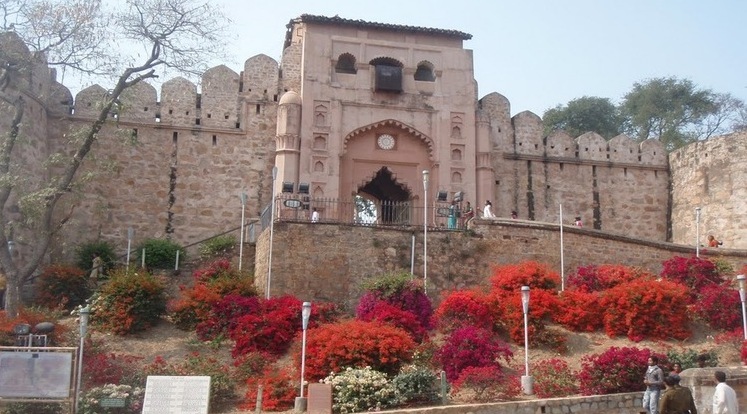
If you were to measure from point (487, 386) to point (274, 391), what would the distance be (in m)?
3.56

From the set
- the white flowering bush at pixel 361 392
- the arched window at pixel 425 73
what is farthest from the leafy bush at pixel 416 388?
the arched window at pixel 425 73

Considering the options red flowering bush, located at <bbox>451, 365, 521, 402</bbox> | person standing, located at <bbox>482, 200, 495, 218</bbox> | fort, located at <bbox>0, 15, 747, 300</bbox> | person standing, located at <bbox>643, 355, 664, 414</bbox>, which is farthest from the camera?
fort, located at <bbox>0, 15, 747, 300</bbox>

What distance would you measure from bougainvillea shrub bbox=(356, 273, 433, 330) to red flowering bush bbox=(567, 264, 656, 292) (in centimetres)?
396

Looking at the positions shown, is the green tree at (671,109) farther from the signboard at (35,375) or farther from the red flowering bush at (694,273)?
the signboard at (35,375)

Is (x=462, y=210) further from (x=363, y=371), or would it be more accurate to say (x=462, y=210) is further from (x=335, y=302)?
(x=363, y=371)

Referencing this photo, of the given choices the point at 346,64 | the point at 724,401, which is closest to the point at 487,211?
the point at 346,64

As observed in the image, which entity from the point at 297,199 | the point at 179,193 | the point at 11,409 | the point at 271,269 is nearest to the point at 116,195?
the point at 179,193

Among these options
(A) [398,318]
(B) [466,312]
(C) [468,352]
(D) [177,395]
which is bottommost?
(D) [177,395]

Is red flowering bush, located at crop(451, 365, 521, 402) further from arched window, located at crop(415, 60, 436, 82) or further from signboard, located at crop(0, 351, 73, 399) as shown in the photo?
arched window, located at crop(415, 60, 436, 82)

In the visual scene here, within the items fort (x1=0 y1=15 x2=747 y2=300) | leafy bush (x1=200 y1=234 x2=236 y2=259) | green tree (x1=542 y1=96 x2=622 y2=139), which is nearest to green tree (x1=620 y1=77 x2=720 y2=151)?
green tree (x1=542 y1=96 x2=622 y2=139)

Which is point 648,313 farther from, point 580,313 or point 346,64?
point 346,64

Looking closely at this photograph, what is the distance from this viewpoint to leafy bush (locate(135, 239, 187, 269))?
23891 millimetres

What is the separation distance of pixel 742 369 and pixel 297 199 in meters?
12.6

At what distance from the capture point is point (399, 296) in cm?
1930
